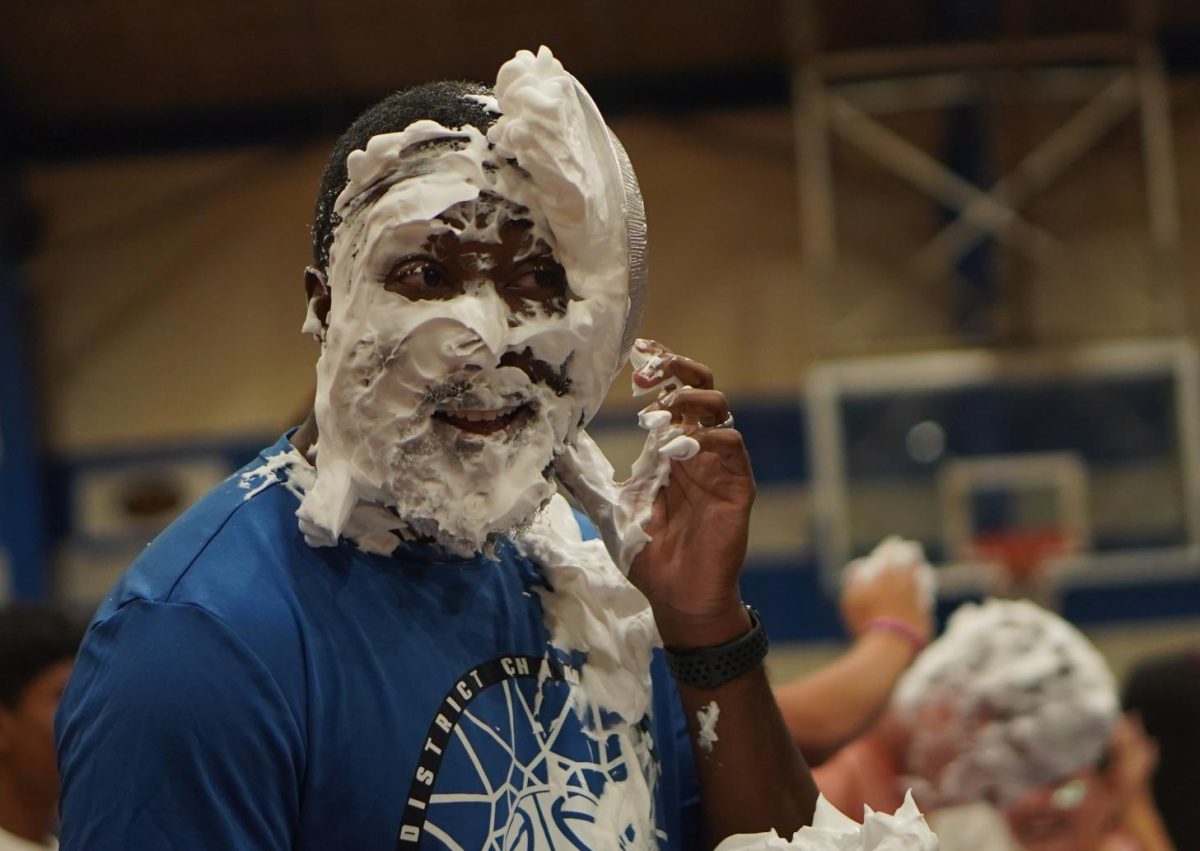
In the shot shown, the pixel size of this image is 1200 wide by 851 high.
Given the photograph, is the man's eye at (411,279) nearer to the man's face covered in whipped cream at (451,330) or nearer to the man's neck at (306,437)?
the man's face covered in whipped cream at (451,330)

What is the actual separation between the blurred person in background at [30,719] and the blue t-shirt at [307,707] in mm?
1332

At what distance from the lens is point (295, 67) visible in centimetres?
706

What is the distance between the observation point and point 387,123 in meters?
1.29

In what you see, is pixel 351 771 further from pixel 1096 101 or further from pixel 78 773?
pixel 1096 101

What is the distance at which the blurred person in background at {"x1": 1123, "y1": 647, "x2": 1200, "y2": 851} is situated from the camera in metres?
3.23

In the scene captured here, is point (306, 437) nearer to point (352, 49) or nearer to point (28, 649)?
point (28, 649)

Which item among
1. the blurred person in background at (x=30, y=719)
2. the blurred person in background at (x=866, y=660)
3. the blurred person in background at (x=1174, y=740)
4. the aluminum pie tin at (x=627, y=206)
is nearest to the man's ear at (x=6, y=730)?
the blurred person in background at (x=30, y=719)

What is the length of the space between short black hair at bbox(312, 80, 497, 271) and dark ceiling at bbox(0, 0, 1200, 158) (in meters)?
5.54

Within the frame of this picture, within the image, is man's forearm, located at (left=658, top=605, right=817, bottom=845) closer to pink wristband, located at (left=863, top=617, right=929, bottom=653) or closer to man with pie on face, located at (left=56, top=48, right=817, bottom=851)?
man with pie on face, located at (left=56, top=48, right=817, bottom=851)

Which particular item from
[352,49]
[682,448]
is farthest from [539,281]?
[352,49]

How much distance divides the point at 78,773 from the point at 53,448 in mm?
6589

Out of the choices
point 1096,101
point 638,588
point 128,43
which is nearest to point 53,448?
point 128,43

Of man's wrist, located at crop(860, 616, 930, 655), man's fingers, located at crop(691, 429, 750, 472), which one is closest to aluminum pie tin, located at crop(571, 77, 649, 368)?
man's fingers, located at crop(691, 429, 750, 472)

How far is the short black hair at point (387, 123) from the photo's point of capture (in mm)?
1283
